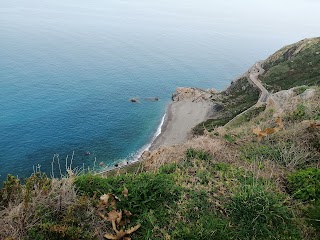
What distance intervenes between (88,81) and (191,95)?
31462mm

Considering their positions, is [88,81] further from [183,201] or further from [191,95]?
[183,201]

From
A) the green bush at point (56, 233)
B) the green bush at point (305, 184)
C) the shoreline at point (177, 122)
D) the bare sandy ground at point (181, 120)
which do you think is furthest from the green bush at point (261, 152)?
the bare sandy ground at point (181, 120)

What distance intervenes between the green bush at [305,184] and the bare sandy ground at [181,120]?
50.0 metres

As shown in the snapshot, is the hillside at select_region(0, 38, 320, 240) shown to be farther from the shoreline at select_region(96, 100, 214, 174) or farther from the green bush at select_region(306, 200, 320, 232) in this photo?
the shoreline at select_region(96, 100, 214, 174)

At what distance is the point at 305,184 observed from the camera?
10938 millimetres

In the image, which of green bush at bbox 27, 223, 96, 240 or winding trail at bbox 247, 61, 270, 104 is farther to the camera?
winding trail at bbox 247, 61, 270, 104

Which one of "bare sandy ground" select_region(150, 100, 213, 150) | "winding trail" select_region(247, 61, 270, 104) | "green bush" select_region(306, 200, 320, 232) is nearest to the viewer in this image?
"green bush" select_region(306, 200, 320, 232)

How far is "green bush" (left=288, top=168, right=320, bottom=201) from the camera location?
1070 cm

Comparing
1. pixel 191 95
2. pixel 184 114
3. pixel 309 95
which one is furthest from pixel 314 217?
pixel 191 95

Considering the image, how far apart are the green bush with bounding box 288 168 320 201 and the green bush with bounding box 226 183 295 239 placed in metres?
1.32

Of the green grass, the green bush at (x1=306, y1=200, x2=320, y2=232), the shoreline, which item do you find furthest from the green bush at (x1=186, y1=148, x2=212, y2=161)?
the green grass

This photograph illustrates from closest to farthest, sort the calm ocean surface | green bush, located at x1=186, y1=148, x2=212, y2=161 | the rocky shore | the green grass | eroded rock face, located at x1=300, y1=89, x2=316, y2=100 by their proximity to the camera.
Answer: green bush, located at x1=186, y1=148, x2=212, y2=161 → eroded rock face, located at x1=300, y1=89, x2=316, y2=100 → the calm ocean surface → the rocky shore → the green grass

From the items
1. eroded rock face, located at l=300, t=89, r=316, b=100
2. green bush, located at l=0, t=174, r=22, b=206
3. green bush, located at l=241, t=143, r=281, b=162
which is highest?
green bush, located at l=0, t=174, r=22, b=206

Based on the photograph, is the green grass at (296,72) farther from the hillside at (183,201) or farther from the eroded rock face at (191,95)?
the hillside at (183,201)
